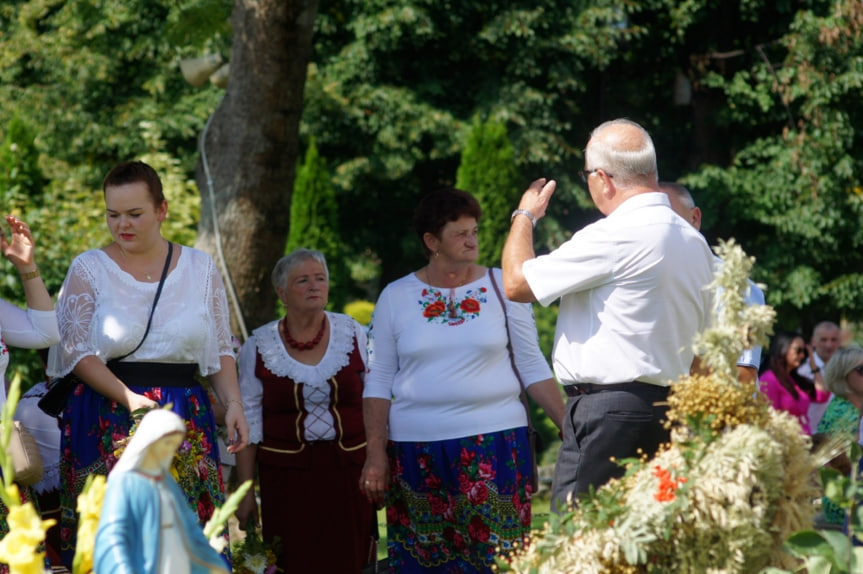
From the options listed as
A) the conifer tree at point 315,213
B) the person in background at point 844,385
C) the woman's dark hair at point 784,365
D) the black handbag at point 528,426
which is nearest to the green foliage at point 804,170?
the conifer tree at point 315,213

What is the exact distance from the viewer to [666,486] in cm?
274

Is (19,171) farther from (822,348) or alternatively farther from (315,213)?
(822,348)

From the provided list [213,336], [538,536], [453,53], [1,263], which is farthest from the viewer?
[453,53]

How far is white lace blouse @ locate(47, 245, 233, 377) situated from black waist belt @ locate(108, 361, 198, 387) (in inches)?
1.0

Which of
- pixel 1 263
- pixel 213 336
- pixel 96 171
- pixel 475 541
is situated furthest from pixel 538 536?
pixel 96 171

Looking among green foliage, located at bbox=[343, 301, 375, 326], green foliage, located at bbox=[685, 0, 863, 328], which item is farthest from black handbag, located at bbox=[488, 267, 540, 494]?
green foliage, located at bbox=[343, 301, 375, 326]

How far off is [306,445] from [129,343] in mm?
1370

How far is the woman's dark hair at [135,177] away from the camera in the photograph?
3.87 meters

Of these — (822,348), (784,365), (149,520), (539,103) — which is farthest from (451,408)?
(539,103)

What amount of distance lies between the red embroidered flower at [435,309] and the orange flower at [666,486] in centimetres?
185

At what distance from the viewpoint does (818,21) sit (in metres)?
15.4

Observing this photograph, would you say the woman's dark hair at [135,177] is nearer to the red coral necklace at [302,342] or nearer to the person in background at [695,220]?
the red coral necklace at [302,342]

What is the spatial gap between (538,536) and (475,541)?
4.36 ft

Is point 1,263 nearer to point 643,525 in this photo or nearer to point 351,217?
point 643,525
